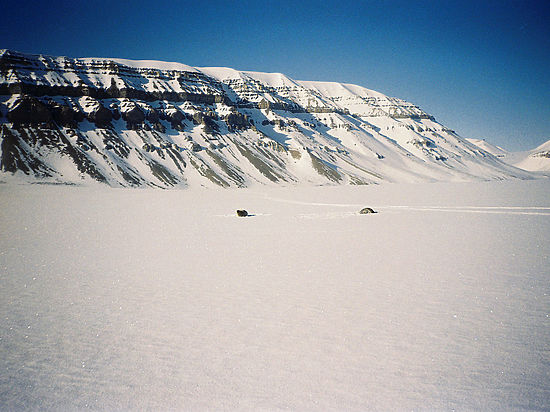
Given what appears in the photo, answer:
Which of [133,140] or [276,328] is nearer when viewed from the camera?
[276,328]

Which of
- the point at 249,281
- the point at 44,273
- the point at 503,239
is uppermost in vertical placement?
the point at 503,239

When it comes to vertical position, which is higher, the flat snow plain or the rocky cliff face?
the rocky cliff face

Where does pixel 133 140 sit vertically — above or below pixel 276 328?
above

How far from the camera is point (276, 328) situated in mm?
8180

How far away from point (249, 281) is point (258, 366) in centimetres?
560

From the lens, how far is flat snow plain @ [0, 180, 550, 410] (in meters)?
5.76

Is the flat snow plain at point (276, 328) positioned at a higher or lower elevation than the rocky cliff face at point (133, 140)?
lower

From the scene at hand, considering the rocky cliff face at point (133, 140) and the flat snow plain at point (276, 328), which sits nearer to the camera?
the flat snow plain at point (276, 328)

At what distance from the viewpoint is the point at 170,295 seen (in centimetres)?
1063

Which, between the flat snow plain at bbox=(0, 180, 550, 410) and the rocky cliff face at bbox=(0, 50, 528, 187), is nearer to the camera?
the flat snow plain at bbox=(0, 180, 550, 410)

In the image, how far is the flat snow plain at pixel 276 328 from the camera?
18.9 ft

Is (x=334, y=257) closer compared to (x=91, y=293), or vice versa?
(x=91, y=293)

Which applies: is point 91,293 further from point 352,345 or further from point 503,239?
point 503,239

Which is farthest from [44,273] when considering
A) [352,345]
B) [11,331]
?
[352,345]
